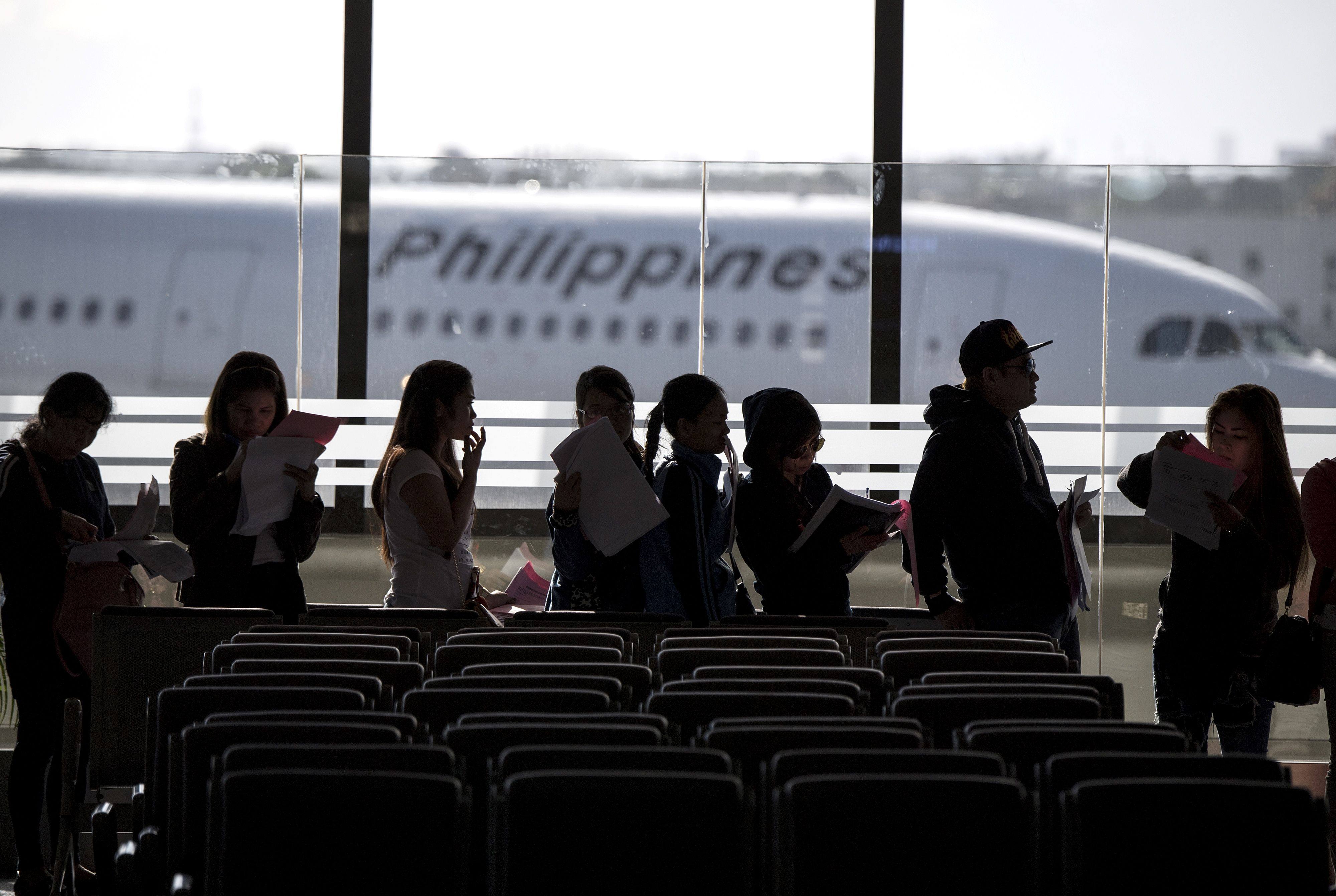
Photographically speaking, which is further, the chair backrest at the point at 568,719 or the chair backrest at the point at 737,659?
the chair backrest at the point at 737,659

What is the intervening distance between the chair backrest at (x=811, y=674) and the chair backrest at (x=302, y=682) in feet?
2.20

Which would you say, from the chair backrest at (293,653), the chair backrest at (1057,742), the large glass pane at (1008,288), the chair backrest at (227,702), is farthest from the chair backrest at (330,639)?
the large glass pane at (1008,288)

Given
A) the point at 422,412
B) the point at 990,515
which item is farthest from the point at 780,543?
the point at 422,412

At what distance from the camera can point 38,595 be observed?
3.81 m

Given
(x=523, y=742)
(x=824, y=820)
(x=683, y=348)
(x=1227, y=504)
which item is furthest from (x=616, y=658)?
(x=683, y=348)

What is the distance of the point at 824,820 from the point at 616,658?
1140 mm

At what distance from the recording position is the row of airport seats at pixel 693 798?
5.68ft

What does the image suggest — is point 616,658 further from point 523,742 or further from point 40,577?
point 40,577

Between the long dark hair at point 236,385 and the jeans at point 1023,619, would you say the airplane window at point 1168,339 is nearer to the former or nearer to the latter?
the jeans at point 1023,619

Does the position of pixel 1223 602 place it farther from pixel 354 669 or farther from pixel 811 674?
pixel 354 669

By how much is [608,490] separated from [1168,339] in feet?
9.64

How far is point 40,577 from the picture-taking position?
383cm

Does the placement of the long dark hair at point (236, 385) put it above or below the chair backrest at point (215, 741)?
above

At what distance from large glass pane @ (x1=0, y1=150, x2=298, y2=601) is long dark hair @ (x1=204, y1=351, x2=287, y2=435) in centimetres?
121
